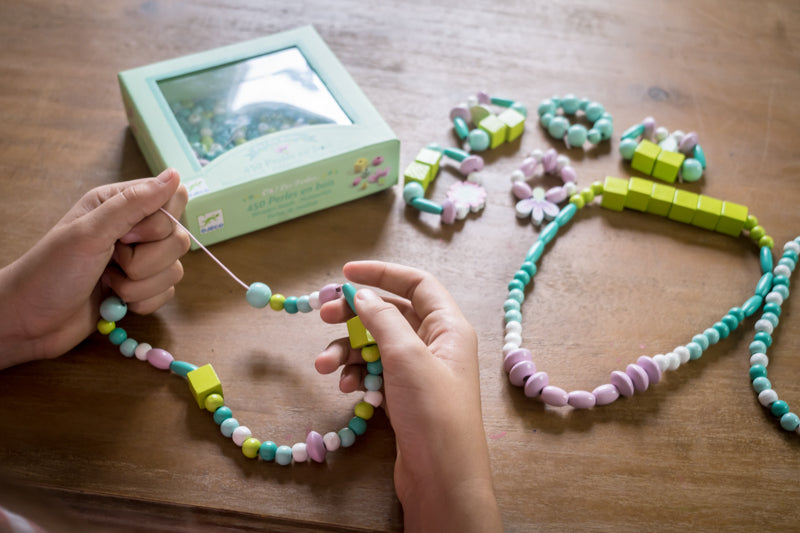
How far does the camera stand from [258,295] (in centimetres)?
97

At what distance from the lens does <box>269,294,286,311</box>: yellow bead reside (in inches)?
38.5

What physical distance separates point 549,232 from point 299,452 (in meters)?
0.51

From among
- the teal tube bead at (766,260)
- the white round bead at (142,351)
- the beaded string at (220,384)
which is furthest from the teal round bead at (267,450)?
the teal tube bead at (766,260)

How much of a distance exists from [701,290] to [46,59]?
1185 mm

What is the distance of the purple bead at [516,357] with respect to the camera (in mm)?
935

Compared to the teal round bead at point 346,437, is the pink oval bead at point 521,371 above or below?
above

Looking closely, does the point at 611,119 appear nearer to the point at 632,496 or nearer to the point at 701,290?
the point at 701,290

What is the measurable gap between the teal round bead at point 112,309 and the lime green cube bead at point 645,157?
83 cm

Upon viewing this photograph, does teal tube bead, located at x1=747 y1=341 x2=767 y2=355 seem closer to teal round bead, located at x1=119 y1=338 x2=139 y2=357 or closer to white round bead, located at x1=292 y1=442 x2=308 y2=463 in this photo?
white round bead, located at x1=292 y1=442 x2=308 y2=463

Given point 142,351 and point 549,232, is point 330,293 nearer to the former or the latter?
point 142,351

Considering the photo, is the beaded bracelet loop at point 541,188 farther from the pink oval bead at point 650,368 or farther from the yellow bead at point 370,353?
the yellow bead at point 370,353

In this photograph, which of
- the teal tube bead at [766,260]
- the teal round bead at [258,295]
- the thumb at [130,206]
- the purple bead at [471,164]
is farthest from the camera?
the purple bead at [471,164]

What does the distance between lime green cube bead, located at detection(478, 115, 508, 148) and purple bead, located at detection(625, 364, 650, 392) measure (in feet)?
1.53

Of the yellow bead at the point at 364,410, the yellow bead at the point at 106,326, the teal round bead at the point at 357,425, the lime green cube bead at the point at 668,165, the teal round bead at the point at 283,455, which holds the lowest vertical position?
the teal round bead at the point at 283,455
